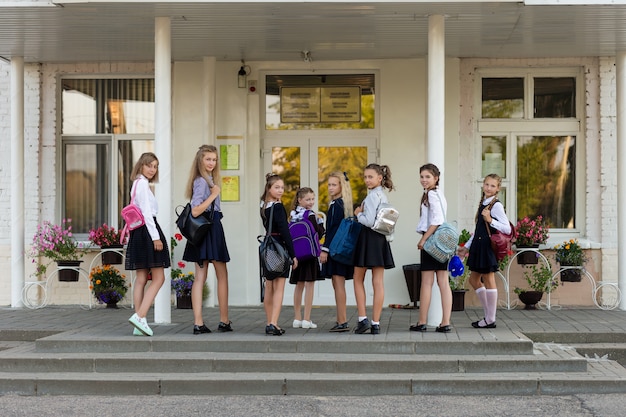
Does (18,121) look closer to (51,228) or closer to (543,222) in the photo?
(51,228)

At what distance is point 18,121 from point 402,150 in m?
4.98

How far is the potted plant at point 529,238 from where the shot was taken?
11.7 m

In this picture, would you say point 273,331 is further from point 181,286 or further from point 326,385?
point 181,286

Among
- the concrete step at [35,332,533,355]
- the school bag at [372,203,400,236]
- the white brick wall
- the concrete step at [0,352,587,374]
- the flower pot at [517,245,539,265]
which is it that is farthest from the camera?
the white brick wall

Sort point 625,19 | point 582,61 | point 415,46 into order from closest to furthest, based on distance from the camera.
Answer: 1. point 625,19
2. point 415,46
3. point 582,61

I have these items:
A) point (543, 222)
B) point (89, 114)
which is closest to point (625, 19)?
point (543, 222)

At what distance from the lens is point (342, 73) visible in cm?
1243

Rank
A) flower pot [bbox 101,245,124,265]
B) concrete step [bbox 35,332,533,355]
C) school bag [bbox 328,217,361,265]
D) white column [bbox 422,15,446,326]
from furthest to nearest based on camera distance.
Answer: flower pot [bbox 101,245,124,265] → white column [bbox 422,15,446,326] → school bag [bbox 328,217,361,265] → concrete step [bbox 35,332,533,355]

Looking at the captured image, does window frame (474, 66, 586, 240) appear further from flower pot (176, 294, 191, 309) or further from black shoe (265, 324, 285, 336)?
black shoe (265, 324, 285, 336)

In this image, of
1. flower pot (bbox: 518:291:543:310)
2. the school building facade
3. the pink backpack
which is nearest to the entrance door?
the school building facade

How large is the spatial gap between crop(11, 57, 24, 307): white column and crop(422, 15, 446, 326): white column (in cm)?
549

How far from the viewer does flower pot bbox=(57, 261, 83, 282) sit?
1200 centimetres

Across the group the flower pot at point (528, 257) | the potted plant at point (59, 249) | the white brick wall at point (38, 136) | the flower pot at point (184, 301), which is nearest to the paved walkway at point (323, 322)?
the flower pot at point (184, 301)

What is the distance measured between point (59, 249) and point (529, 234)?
5.94 meters
